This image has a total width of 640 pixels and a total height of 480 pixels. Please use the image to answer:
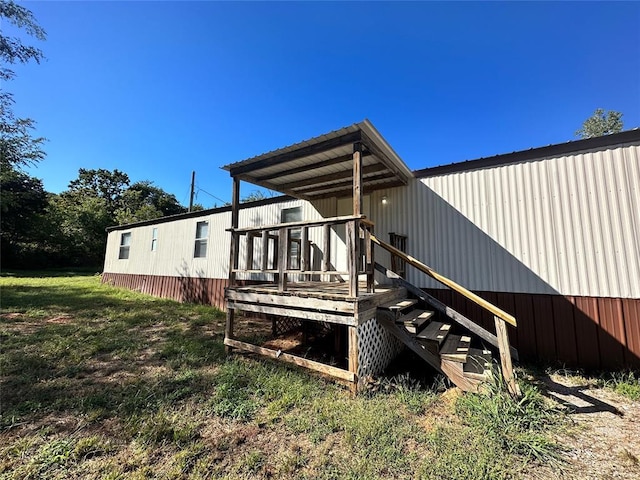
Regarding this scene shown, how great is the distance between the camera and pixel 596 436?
2.38 meters

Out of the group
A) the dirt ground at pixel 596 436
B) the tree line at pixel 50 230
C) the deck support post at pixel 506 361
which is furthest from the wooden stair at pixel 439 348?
the tree line at pixel 50 230

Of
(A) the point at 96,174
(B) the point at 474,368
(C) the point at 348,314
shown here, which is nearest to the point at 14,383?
(C) the point at 348,314

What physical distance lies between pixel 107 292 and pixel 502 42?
52.9 ft

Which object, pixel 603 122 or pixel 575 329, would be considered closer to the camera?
pixel 575 329

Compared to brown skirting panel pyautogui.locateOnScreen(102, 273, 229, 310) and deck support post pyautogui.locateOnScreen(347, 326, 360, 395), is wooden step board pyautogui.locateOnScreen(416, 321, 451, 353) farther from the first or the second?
brown skirting panel pyautogui.locateOnScreen(102, 273, 229, 310)

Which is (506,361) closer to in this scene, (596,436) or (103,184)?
(596,436)

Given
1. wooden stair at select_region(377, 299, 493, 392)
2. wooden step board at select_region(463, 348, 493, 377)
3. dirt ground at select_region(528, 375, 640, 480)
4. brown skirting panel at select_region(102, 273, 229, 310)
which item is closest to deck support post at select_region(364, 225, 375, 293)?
wooden stair at select_region(377, 299, 493, 392)

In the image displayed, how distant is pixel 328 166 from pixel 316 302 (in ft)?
8.30

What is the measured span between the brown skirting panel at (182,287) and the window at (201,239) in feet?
3.02

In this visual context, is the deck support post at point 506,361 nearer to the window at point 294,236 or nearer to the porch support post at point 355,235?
the porch support post at point 355,235

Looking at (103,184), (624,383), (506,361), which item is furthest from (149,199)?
(624,383)

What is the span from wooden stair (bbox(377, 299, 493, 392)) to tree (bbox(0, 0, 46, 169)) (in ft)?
45.0

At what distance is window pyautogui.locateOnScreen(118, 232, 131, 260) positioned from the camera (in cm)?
1257

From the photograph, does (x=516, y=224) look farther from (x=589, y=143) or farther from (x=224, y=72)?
(x=224, y=72)
